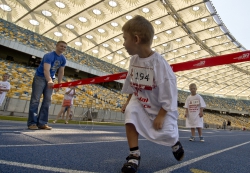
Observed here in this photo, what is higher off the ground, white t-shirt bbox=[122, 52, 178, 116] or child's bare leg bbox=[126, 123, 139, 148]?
white t-shirt bbox=[122, 52, 178, 116]

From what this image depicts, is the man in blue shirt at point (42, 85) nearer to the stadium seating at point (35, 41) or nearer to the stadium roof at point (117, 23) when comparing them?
the stadium roof at point (117, 23)

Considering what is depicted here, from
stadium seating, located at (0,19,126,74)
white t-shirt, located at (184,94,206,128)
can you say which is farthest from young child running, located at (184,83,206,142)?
stadium seating, located at (0,19,126,74)

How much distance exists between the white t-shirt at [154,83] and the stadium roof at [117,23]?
20104mm

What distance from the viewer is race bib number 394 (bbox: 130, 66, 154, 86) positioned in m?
1.76

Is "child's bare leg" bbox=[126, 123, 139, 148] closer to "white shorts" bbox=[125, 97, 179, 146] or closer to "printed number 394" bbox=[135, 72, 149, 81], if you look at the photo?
"white shorts" bbox=[125, 97, 179, 146]

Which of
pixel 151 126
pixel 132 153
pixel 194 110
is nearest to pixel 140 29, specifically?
pixel 151 126

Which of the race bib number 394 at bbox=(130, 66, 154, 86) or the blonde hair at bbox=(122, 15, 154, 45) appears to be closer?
the blonde hair at bbox=(122, 15, 154, 45)

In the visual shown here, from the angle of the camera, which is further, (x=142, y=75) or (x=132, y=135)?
(x=142, y=75)

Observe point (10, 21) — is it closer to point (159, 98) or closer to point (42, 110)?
point (42, 110)

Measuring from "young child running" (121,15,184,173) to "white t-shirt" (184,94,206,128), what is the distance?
13.4ft

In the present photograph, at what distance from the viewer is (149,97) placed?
179 centimetres

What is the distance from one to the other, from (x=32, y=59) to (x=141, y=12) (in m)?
14.4

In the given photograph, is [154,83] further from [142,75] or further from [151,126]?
[151,126]

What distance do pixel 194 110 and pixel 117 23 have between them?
2087 centimetres
